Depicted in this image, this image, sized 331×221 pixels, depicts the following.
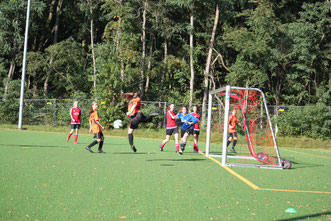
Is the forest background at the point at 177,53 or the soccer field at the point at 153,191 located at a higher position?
the forest background at the point at 177,53

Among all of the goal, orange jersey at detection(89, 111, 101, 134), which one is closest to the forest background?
the goal

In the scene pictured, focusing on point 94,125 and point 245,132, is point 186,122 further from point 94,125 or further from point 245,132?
point 94,125

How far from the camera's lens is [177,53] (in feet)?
119

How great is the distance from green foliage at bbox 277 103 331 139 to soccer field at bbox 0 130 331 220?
49.7ft

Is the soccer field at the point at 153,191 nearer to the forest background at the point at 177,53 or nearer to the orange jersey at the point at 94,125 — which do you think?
the orange jersey at the point at 94,125

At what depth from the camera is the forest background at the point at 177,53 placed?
30.0 metres

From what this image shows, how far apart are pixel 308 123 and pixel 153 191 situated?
20.9 m

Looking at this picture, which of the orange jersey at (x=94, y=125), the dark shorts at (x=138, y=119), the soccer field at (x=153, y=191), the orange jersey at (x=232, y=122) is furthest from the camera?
the orange jersey at (x=232, y=122)

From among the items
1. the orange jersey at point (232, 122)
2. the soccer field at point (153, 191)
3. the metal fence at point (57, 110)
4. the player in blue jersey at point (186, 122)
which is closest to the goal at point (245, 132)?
the orange jersey at point (232, 122)

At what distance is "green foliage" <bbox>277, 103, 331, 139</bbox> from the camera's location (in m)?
25.2

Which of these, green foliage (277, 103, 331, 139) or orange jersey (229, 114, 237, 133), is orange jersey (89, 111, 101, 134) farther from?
green foliage (277, 103, 331, 139)

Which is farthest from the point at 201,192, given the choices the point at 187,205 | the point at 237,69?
the point at 237,69

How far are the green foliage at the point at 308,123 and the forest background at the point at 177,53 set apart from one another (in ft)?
0.23

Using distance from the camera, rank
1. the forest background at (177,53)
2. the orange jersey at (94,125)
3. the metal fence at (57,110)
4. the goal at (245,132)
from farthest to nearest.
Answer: the forest background at (177,53) → the metal fence at (57,110) → the orange jersey at (94,125) → the goal at (245,132)
